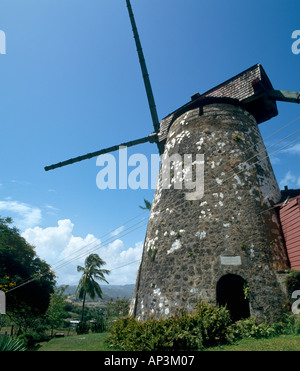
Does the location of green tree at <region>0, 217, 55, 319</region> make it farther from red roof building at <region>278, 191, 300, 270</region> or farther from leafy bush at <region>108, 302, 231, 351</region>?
red roof building at <region>278, 191, 300, 270</region>

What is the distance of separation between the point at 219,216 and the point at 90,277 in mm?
32385

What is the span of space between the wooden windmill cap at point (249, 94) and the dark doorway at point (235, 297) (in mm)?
8472

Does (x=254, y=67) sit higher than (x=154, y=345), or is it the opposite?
(x=254, y=67)

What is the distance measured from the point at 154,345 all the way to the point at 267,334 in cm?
335

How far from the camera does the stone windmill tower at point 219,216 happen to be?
319 inches

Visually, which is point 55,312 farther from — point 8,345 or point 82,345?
point 8,345

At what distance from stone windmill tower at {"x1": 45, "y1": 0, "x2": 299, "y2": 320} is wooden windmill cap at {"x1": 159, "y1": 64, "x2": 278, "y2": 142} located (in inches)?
1.9

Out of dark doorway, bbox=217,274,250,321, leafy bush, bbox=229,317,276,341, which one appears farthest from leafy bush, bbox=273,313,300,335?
dark doorway, bbox=217,274,250,321

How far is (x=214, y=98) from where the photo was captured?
38.8 ft

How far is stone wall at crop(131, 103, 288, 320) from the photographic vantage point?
8.04 metres

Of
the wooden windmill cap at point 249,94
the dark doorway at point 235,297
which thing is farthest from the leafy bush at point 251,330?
the wooden windmill cap at point 249,94

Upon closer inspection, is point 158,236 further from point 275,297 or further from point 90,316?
point 90,316
